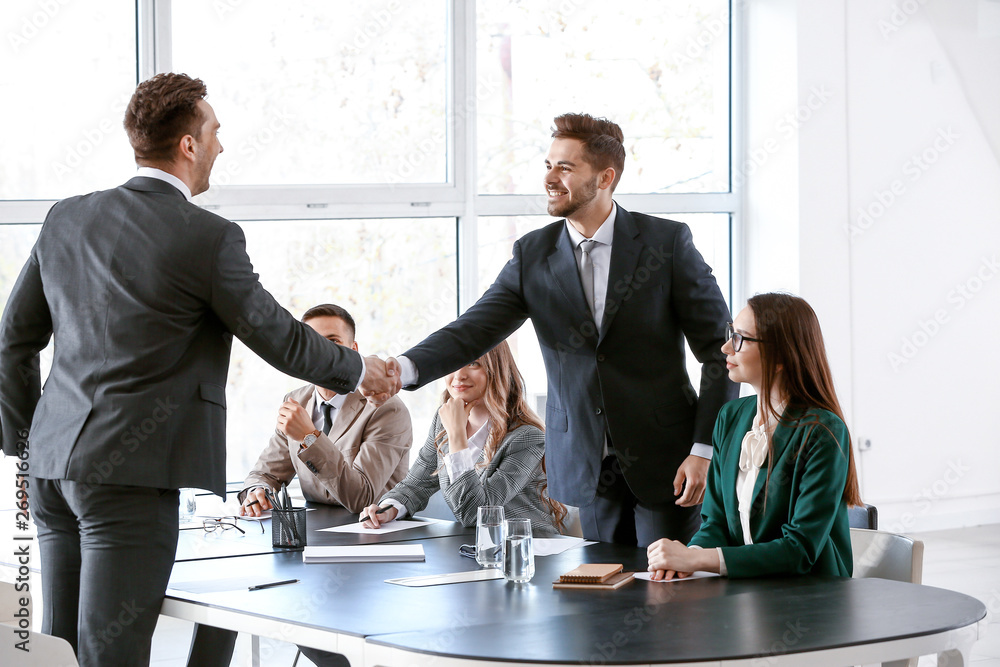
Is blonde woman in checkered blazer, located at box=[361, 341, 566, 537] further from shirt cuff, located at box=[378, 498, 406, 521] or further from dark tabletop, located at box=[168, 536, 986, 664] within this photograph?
dark tabletop, located at box=[168, 536, 986, 664]

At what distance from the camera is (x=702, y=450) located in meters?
2.78

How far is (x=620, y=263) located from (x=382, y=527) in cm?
94

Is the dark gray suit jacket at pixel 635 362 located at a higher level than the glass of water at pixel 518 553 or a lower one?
higher

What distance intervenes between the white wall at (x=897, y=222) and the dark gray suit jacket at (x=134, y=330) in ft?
14.4

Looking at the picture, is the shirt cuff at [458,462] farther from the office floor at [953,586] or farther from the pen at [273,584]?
the office floor at [953,586]

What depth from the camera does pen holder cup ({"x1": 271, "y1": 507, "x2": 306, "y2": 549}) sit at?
8.60 feet

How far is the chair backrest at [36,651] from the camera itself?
5.97ft

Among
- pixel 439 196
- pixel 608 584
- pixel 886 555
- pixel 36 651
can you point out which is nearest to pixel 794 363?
pixel 886 555

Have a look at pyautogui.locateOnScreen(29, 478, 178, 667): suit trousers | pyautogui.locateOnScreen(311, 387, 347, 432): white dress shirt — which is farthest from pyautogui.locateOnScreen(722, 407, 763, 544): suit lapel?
pyautogui.locateOnScreen(311, 387, 347, 432): white dress shirt

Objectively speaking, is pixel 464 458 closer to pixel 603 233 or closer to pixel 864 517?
pixel 603 233

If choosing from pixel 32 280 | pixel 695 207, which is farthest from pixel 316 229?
pixel 32 280

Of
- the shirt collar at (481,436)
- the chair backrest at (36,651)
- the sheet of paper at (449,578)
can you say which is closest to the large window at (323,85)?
the shirt collar at (481,436)

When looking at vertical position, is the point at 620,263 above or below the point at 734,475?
above

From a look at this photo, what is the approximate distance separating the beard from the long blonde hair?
0.51 metres
